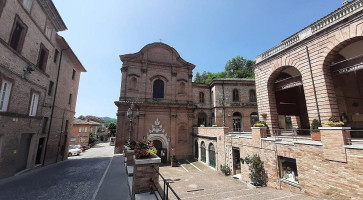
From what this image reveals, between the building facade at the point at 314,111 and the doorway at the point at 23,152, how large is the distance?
16508 millimetres

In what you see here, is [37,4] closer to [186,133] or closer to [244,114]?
[186,133]

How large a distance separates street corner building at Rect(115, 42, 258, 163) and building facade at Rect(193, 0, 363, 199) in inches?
243

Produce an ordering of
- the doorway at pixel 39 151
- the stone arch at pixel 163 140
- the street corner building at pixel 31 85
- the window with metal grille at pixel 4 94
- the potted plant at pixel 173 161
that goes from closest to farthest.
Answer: the window with metal grille at pixel 4 94
the street corner building at pixel 31 85
the doorway at pixel 39 151
the potted plant at pixel 173 161
the stone arch at pixel 163 140

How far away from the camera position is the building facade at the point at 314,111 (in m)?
6.64

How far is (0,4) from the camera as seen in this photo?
26.8 ft

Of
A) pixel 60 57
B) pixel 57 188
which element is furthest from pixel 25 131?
pixel 60 57

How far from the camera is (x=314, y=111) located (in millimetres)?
9953

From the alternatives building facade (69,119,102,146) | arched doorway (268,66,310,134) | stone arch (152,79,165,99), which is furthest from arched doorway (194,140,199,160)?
building facade (69,119,102,146)

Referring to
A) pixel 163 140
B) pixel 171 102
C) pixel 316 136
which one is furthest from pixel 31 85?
pixel 316 136

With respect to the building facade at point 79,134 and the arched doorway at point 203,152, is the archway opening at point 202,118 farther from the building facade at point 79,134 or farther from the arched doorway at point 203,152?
the building facade at point 79,134

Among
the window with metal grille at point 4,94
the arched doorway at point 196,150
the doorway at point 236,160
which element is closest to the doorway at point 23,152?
the window with metal grille at point 4,94

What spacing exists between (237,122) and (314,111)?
13.7 meters

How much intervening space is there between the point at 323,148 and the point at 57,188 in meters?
12.8

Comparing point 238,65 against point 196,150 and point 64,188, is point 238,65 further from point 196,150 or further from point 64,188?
point 64,188
